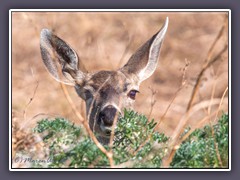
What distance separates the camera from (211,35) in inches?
322

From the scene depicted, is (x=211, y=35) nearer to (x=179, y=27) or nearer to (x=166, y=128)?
(x=179, y=27)

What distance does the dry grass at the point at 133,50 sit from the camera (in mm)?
8023

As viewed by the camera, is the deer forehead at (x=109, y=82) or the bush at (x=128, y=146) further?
the deer forehead at (x=109, y=82)

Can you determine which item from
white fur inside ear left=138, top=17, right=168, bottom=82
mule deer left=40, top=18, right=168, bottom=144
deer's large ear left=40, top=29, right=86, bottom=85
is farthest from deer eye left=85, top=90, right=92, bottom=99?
white fur inside ear left=138, top=17, right=168, bottom=82

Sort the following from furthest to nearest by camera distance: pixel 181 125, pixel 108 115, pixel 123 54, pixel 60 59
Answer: pixel 123 54 < pixel 60 59 < pixel 181 125 < pixel 108 115

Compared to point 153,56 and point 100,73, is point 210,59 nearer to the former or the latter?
point 153,56

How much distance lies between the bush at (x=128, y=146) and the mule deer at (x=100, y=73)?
41 centimetres

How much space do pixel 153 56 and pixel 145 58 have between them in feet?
0.25

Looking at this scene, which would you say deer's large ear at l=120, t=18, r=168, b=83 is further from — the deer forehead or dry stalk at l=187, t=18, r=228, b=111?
dry stalk at l=187, t=18, r=228, b=111

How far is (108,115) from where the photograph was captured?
7699 millimetres

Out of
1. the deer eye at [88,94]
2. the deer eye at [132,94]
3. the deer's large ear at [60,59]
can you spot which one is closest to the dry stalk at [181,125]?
the deer eye at [132,94]

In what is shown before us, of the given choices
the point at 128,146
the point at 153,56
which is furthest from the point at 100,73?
the point at 128,146

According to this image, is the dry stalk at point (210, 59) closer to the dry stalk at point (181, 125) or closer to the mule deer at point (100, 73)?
the dry stalk at point (181, 125)
